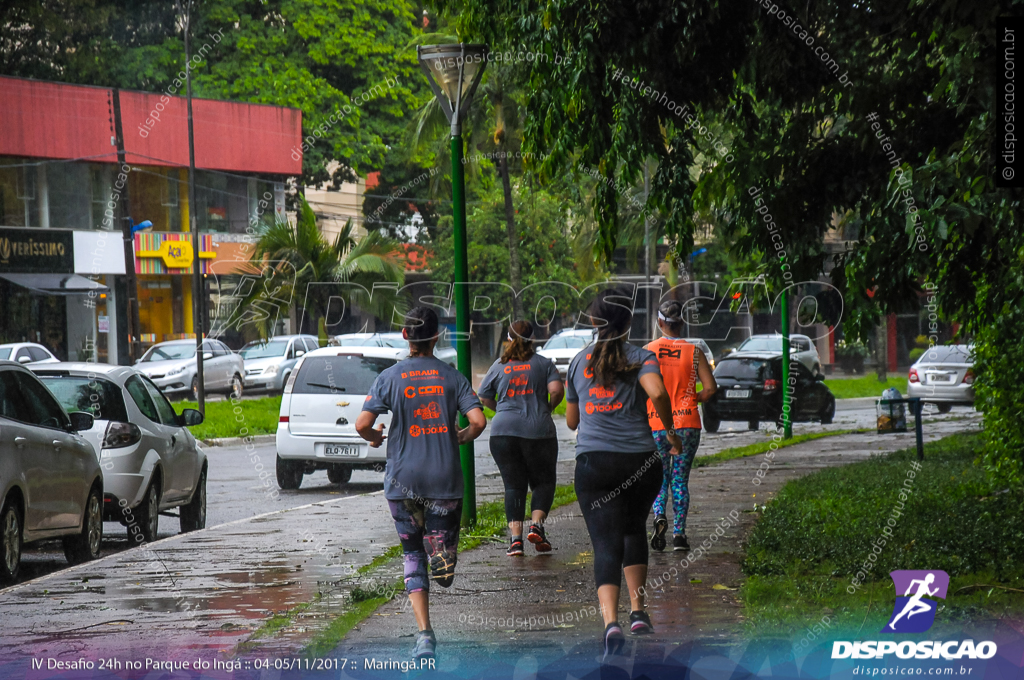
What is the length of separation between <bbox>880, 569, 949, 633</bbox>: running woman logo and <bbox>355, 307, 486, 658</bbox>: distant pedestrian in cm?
236

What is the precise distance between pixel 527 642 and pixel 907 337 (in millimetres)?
46857

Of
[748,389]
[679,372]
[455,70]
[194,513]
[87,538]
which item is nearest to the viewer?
[679,372]

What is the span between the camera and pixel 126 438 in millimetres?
10703

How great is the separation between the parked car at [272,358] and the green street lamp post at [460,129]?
74.9ft

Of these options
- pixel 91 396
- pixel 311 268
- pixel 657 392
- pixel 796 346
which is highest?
pixel 311 268

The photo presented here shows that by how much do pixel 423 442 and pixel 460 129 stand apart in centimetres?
493

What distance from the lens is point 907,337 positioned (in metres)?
50.1

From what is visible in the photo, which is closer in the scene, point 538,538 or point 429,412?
point 429,412

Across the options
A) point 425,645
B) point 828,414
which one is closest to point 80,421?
point 425,645

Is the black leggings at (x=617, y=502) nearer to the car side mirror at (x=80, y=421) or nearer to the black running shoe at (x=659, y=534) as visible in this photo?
the black running shoe at (x=659, y=534)

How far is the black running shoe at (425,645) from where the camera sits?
586 cm

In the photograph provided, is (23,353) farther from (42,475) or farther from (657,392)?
→ (657,392)

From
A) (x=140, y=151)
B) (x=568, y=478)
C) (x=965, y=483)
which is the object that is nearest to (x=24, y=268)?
(x=140, y=151)

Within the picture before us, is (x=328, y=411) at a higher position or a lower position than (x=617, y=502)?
lower
